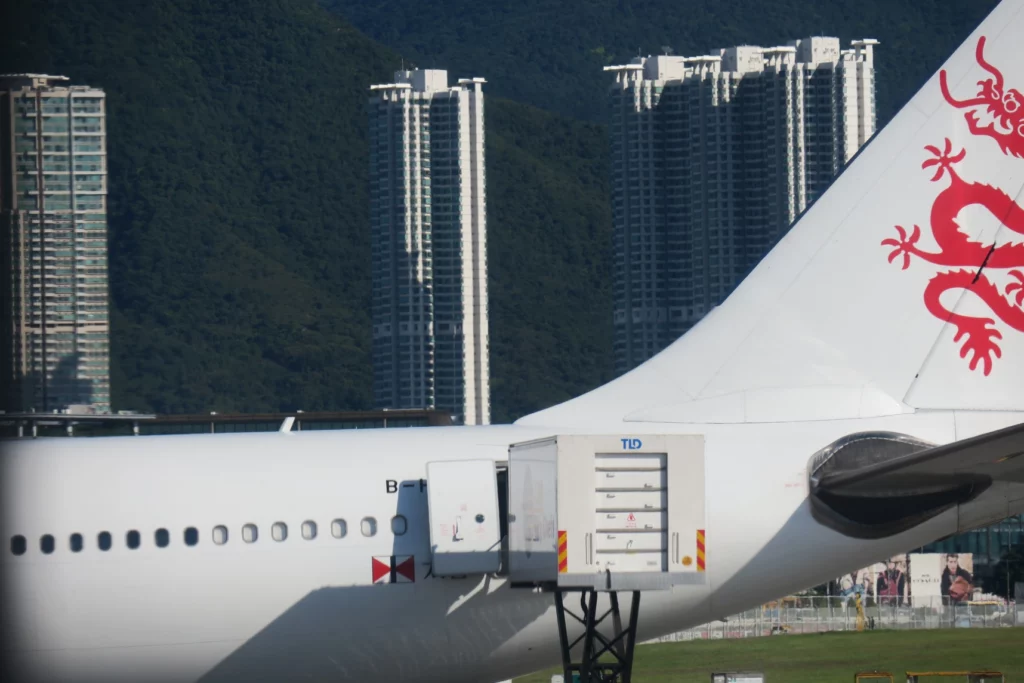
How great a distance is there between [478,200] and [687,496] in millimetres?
130124

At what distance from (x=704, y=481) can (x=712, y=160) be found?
5182 inches

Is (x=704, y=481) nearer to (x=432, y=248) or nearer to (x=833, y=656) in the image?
(x=833, y=656)

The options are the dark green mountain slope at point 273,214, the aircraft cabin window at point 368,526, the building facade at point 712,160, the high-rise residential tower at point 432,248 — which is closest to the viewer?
the aircraft cabin window at point 368,526

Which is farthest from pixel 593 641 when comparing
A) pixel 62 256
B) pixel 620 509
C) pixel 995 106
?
pixel 62 256

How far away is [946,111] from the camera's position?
861 inches

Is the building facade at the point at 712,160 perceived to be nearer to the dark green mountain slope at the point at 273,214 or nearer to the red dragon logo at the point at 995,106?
the dark green mountain slope at the point at 273,214

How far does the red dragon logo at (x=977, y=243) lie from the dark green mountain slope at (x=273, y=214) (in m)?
126

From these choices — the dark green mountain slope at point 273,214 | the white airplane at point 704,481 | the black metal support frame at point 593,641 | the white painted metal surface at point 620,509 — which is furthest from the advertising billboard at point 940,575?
the dark green mountain slope at point 273,214

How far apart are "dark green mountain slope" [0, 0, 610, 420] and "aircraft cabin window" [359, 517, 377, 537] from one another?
126 meters

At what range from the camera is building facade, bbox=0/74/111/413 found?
118000 mm

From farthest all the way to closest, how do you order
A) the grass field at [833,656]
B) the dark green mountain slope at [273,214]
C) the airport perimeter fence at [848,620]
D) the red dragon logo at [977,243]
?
the dark green mountain slope at [273,214]
the airport perimeter fence at [848,620]
the grass field at [833,656]
the red dragon logo at [977,243]

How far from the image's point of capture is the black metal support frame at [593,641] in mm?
19719

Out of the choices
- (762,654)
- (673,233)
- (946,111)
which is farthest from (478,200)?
(946,111)

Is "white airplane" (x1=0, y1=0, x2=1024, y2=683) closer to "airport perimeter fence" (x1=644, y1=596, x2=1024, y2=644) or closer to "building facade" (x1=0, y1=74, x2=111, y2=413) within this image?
"airport perimeter fence" (x1=644, y1=596, x2=1024, y2=644)
